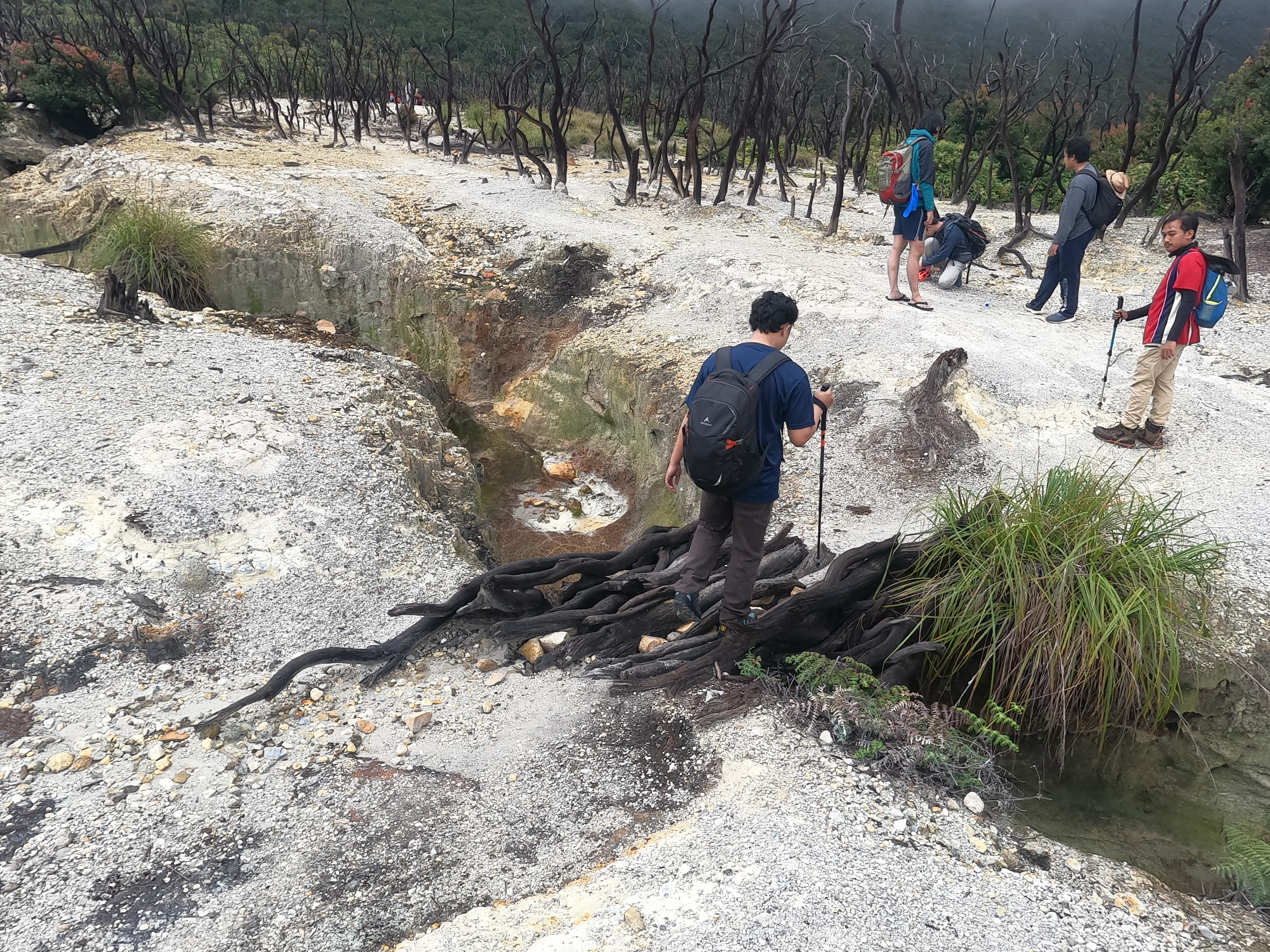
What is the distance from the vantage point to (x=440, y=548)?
4.64m

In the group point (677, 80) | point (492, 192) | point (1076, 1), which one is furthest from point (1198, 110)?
point (1076, 1)

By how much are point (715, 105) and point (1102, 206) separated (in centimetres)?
1723

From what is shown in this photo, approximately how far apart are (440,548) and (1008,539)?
3.06 m

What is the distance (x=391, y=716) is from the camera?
322 centimetres

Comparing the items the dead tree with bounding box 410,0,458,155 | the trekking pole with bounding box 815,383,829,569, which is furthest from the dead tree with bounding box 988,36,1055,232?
→ the dead tree with bounding box 410,0,458,155

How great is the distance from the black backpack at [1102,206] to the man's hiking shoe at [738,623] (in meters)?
4.99

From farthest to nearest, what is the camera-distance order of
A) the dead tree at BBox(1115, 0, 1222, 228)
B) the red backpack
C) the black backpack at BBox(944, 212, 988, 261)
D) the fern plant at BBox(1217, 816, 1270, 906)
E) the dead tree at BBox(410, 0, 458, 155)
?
the dead tree at BBox(410, 0, 458, 155)
the dead tree at BBox(1115, 0, 1222, 228)
the black backpack at BBox(944, 212, 988, 261)
the red backpack
the fern plant at BBox(1217, 816, 1270, 906)

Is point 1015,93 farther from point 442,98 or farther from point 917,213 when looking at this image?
point 442,98

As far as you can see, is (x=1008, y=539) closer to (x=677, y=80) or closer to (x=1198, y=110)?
(x=1198, y=110)

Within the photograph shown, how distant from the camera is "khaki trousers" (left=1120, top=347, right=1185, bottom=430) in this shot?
4645 mm

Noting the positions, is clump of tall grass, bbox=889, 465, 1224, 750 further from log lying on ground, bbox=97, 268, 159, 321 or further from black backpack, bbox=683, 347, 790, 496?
log lying on ground, bbox=97, 268, 159, 321

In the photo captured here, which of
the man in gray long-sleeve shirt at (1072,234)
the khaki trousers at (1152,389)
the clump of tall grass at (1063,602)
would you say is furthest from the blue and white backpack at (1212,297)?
the man in gray long-sleeve shirt at (1072,234)

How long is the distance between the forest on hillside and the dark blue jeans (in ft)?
6.49

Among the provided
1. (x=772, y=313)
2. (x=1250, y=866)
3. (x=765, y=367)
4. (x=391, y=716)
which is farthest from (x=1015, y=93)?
(x=391, y=716)
